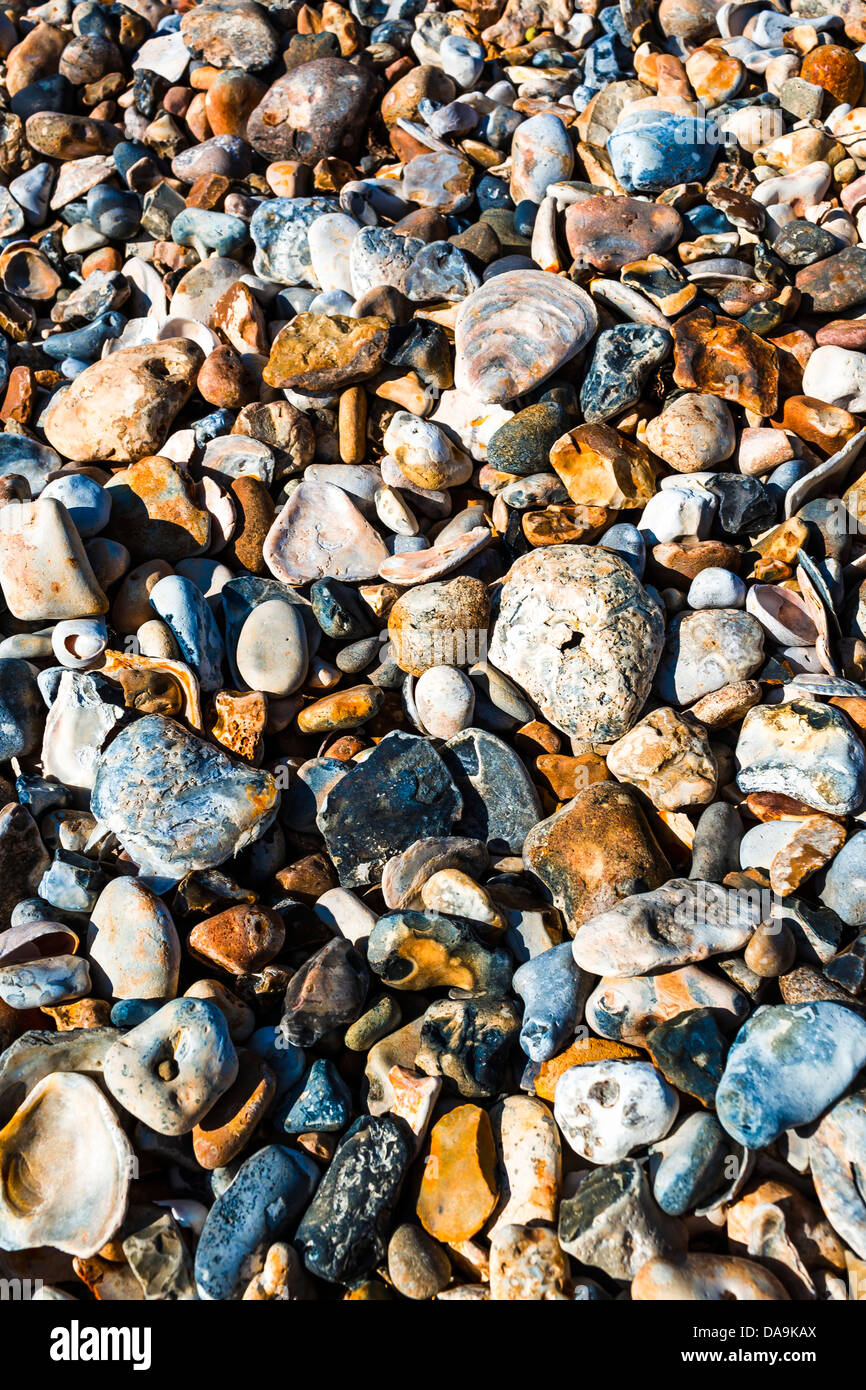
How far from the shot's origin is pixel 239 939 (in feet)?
8.14

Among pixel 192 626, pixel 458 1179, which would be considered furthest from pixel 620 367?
Answer: pixel 458 1179

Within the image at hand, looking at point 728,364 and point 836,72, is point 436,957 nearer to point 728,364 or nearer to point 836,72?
point 728,364

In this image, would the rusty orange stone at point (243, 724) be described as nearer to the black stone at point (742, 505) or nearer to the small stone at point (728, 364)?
the black stone at point (742, 505)

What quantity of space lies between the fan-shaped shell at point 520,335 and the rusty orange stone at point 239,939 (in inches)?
77.9

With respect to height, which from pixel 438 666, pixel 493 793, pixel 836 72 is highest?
pixel 836 72

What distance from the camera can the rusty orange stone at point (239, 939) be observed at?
2471mm

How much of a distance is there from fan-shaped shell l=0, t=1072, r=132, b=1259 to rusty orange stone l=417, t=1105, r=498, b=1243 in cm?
69

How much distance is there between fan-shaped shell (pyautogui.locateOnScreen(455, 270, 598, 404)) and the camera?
329cm

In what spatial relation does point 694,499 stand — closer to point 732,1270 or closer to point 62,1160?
point 732,1270

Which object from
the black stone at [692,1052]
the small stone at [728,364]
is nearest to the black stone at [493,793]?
the black stone at [692,1052]

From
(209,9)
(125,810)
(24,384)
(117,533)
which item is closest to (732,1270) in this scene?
(125,810)

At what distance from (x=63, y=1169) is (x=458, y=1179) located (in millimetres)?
917

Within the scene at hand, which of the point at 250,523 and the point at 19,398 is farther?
the point at 19,398

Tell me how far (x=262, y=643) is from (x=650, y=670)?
1.21m
